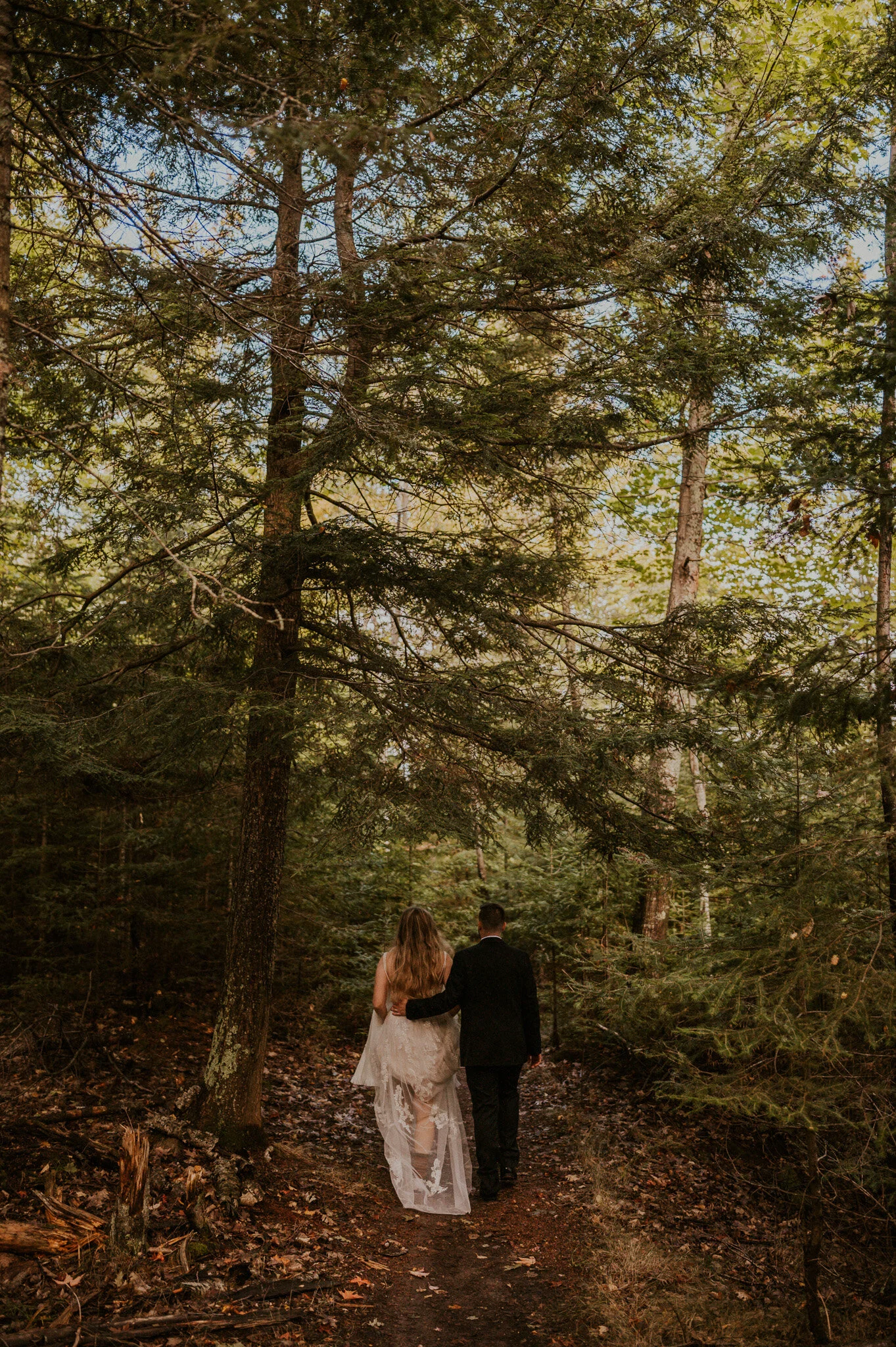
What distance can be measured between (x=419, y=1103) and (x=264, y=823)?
97.4 inches

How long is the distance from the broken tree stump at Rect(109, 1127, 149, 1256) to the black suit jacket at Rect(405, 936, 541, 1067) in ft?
6.92

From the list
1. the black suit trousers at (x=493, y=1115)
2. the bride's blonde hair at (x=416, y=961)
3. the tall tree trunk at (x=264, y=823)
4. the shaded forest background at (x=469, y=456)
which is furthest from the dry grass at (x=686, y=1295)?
the tall tree trunk at (x=264, y=823)

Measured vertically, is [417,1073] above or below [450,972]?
below

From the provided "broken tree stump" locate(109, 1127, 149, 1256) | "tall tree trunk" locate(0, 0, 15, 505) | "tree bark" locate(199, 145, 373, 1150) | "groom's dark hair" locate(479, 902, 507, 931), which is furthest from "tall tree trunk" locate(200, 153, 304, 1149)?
"tall tree trunk" locate(0, 0, 15, 505)

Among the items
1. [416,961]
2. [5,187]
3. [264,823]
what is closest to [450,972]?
[416,961]

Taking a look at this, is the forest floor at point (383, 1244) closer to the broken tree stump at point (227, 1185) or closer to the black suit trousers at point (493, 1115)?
the broken tree stump at point (227, 1185)

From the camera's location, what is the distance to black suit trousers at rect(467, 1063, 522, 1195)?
22.9 feet

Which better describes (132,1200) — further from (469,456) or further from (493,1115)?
(469,456)

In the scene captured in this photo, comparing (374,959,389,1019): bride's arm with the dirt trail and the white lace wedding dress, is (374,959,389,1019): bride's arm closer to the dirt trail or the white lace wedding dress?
the white lace wedding dress

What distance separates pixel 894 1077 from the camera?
5281 millimetres

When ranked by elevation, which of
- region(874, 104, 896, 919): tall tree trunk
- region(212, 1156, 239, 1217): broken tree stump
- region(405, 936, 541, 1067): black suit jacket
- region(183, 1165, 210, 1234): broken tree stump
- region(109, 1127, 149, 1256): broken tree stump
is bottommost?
region(212, 1156, 239, 1217): broken tree stump

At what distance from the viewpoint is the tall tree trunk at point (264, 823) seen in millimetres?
7242

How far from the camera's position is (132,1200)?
18.3 ft

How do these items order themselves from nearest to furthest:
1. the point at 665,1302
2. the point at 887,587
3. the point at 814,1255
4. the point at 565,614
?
the point at 814,1255, the point at 665,1302, the point at 887,587, the point at 565,614
